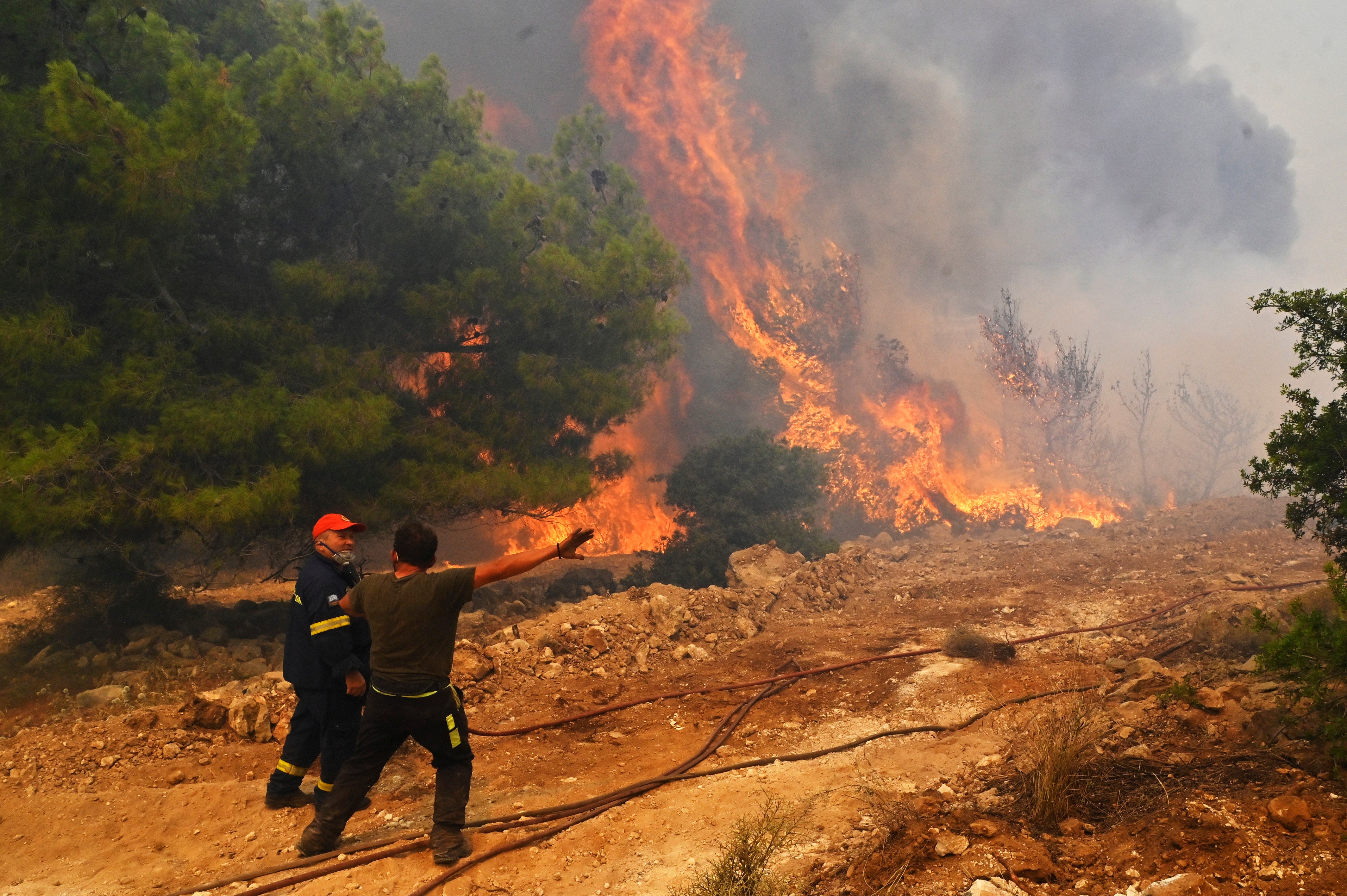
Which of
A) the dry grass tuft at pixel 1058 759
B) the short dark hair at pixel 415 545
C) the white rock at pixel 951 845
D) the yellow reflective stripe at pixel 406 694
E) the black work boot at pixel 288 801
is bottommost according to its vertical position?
the white rock at pixel 951 845

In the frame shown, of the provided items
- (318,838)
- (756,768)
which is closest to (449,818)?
(318,838)

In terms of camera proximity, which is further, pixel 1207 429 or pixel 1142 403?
pixel 1142 403

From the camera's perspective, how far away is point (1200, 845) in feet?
11.0

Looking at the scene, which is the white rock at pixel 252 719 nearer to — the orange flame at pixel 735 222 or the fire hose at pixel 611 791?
the fire hose at pixel 611 791

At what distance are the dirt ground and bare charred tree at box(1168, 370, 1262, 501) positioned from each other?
3508 cm

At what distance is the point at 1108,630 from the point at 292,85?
14.2 m

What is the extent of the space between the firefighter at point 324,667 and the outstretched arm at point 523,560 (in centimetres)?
135

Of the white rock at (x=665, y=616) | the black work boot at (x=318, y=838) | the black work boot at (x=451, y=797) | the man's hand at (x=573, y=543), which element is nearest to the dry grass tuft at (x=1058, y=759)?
the man's hand at (x=573, y=543)

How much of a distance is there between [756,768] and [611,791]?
116 centimetres

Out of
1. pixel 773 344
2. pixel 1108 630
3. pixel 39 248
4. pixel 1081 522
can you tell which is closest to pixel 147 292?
pixel 39 248

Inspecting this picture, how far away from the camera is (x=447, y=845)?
4.11 metres

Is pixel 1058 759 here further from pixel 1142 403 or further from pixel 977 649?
pixel 1142 403

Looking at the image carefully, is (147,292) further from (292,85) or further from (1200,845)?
(1200,845)

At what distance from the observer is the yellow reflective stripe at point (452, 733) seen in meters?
4.16
